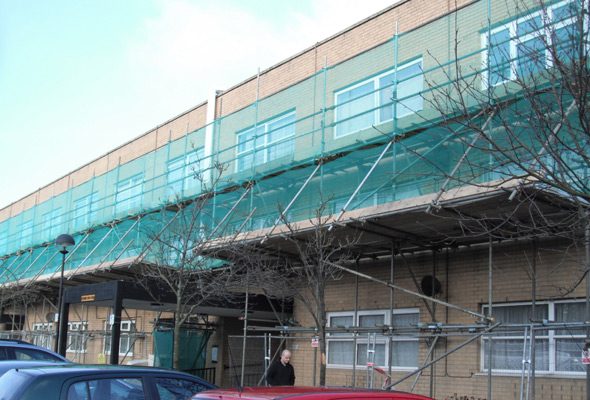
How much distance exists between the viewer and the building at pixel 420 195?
942 centimetres

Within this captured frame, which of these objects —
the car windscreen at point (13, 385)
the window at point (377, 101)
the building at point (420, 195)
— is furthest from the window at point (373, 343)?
the car windscreen at point (13, 385)

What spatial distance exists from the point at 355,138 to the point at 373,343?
4282mm

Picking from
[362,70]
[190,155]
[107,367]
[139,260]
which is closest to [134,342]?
[139,260]

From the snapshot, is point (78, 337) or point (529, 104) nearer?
point (529, 104)

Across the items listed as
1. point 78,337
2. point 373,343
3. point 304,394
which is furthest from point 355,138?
point 78,337

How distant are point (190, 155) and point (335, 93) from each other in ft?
21.4

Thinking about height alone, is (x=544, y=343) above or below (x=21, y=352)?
above

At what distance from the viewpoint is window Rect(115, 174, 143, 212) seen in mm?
22980

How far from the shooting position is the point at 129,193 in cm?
2355

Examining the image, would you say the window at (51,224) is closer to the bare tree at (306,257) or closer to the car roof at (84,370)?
the bare tree at (306,257)

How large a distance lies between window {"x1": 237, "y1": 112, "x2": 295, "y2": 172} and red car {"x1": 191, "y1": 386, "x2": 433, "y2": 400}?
10.7m

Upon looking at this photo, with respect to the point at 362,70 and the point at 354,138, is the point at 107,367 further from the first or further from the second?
the point at 362,70

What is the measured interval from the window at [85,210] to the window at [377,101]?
474 inches

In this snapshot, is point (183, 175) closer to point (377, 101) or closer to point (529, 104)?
point (377, 101)
